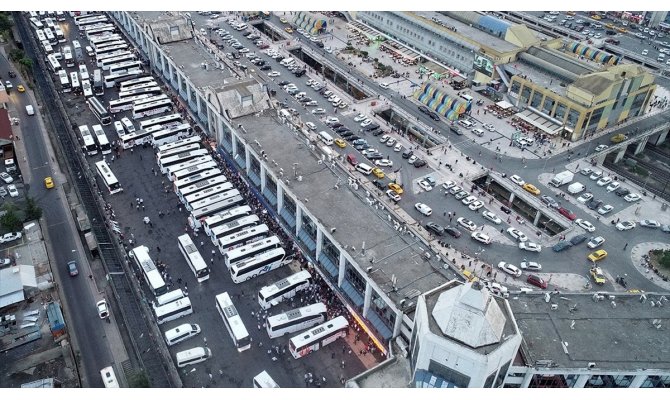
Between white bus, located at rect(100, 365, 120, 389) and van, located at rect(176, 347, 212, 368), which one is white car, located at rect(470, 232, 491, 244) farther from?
white bus, located at rect(100, 365, 120, 389)

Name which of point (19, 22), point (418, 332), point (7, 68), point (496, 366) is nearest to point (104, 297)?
point (418, 332)

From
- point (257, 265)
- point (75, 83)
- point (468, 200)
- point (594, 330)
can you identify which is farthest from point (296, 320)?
point (75, 83)

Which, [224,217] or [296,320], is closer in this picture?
[296,320]

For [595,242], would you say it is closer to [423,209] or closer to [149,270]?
[423,209]

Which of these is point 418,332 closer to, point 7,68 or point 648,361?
point 648,361

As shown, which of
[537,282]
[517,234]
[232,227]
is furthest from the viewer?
[517,234]

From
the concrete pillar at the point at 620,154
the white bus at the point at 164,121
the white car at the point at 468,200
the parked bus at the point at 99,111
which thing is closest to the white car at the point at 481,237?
the white car at the point at 468,200

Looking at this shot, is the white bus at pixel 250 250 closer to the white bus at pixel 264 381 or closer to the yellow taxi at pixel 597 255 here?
the white bus at pixel 264 381
